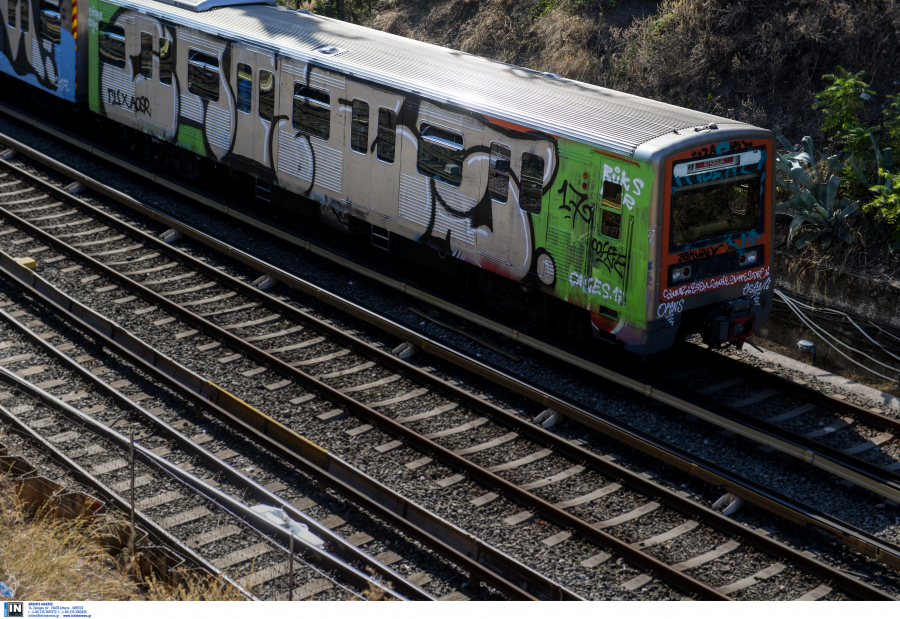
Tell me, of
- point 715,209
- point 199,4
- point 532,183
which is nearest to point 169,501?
point 532,183

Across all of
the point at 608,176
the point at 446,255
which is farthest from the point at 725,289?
the point at 446,255

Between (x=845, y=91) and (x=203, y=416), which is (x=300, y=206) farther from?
(x=845, y=91)

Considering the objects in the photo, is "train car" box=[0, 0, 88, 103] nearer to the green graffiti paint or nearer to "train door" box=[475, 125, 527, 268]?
"train door" box=[475, 125, 527, 268]

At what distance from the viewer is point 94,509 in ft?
26.6

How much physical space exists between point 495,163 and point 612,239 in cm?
194

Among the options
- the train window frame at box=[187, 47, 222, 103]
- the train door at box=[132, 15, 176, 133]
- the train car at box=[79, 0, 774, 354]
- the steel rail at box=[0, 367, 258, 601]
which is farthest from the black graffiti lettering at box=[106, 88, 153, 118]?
the steel rail at box=[0, 367, 258, 601]

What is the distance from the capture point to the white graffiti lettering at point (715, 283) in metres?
10.6

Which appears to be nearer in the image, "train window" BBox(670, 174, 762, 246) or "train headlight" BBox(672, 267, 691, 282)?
"train window" BBox(670, 174, 762, 246)

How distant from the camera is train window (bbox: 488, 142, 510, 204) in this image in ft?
37.8

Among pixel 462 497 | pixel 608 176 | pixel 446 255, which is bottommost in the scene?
pixel 462 497

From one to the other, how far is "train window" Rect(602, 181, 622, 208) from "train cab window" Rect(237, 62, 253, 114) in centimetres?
666

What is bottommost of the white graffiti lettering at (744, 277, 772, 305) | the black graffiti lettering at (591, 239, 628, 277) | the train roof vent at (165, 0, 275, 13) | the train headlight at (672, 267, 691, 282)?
the white graffiti lettering at (744, 277, 772, 305)

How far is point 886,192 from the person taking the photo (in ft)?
44.8

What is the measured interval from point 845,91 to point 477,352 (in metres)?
7.93
